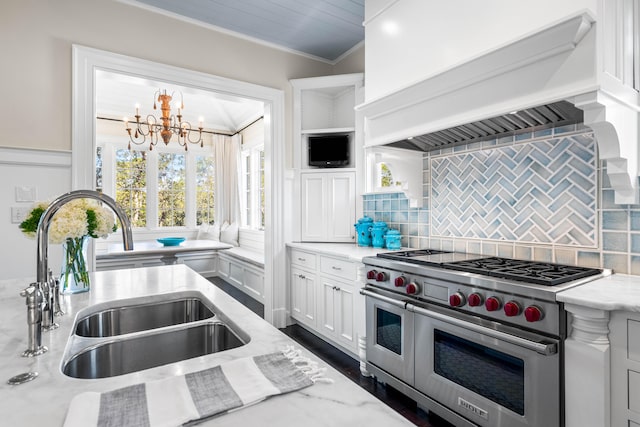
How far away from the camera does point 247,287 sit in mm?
4918

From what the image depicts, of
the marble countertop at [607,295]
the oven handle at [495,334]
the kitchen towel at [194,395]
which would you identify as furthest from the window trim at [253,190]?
the kitchen towel at [194,395]

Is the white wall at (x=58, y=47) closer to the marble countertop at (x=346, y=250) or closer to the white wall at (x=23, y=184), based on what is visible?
the white wall at (x=23, y=184)

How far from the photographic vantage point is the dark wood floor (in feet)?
6.53

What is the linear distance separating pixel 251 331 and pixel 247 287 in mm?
4071

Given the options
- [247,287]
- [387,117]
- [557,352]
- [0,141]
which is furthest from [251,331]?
[247,287]

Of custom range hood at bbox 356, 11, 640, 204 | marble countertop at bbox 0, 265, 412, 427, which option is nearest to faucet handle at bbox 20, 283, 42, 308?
marble countertop at bbox 0, 265, 412, 427

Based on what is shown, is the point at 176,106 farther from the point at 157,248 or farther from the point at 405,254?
the point at 405,254

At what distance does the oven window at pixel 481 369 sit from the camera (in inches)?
60.1

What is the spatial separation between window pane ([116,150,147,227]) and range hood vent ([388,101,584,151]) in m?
5.17

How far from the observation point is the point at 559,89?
1418mm

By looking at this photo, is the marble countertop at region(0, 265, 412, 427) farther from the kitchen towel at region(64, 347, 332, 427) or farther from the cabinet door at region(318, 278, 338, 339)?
the cabinet door at region(318, 278, 338, 339)

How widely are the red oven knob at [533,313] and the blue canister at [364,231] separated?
70.0 inches

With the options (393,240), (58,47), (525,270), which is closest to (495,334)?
(525,270)

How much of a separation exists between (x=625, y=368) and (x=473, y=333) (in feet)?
1.84
